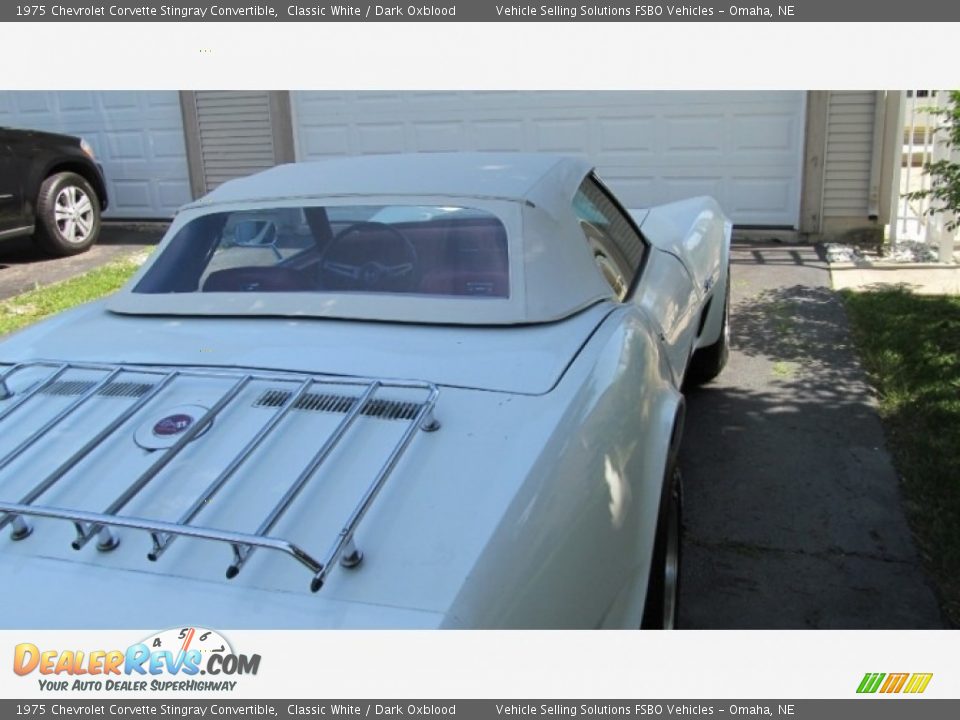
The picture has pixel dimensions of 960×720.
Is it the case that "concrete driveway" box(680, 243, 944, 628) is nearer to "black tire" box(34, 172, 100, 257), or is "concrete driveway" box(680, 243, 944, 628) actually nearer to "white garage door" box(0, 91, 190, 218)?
"black tire" box(34, 172, 100, 257)

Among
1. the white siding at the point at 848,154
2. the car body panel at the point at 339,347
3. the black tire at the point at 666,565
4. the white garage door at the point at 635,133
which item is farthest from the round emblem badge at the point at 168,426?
the white siding at the point at 848,154

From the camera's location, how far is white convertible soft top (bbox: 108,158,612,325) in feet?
8.98

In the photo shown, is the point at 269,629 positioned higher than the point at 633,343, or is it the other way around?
the point at 633,343

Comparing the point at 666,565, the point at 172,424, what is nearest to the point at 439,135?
the point at 666,565

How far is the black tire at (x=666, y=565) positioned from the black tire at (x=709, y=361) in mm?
2103

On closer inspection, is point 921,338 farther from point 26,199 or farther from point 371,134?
point 26,199

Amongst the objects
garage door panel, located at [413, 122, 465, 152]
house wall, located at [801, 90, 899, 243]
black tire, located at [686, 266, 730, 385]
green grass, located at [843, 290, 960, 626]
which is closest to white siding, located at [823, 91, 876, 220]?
house wall, located at [801, 90, 899, 243]

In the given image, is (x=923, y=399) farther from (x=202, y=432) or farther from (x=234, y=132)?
(x=234, y=132)

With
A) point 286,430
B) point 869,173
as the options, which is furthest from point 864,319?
point 286,430

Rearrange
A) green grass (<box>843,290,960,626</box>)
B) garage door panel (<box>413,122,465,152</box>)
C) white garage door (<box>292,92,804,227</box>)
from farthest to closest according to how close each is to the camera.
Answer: garage door panel (<box>413,122,465,152</box>)
white garage door (<box>292,92,804,227</box>)
green grass (<box>843,290,960,626</box>)

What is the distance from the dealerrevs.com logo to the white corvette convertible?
4cm

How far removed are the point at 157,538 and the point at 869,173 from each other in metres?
8.22

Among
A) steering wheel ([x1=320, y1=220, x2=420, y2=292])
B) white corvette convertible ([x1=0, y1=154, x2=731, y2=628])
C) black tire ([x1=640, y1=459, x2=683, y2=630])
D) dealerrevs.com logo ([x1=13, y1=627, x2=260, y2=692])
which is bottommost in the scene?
black tire ([x1=640, y1=459, x2=683, y2=630])

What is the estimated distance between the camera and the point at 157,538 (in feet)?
5.81
